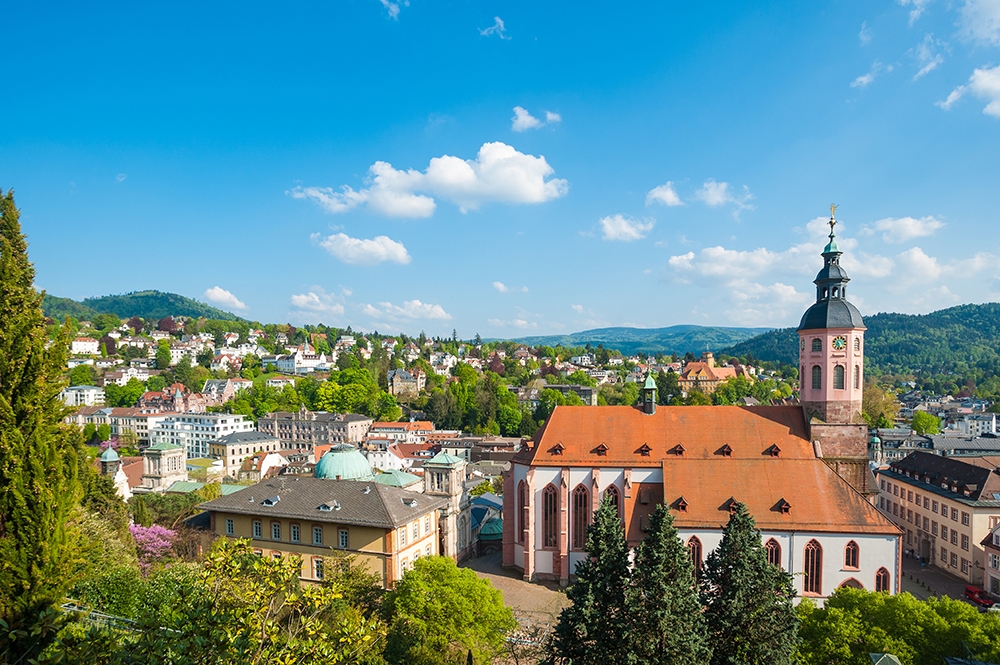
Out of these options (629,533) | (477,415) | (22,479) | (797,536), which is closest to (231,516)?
(629,533)

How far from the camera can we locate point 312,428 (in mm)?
109875

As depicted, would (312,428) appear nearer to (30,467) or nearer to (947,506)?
(947,506)

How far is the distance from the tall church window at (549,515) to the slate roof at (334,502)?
7.26 meters

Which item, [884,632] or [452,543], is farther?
[452,543]

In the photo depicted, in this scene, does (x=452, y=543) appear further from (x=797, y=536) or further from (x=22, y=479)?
(x=22, y=479)

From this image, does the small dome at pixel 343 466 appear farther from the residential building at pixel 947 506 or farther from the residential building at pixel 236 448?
the residential building at pixel 236 448

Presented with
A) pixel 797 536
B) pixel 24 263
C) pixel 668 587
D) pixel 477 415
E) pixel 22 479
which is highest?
pixel 24 263

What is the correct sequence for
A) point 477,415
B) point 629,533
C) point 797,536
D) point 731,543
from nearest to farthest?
point 731,543 < point 797,536 < point 629,533 < point 477,415

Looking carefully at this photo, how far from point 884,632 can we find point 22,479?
28.0m

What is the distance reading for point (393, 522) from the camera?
35.9m

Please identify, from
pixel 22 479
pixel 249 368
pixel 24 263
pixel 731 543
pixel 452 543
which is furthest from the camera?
pixel 249 368

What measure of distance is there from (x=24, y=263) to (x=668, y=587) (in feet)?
70.4

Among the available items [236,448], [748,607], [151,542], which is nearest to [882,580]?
[748,607]

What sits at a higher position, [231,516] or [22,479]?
[22,479]
